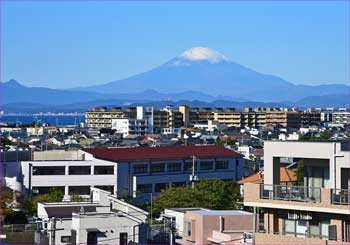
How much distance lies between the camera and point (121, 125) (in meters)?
85.7

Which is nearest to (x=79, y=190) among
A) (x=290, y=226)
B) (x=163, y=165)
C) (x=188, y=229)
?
(x=163, y=165)

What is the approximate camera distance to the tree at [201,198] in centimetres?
1890

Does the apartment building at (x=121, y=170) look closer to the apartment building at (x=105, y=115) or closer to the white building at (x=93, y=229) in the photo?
the white building at (x=93, y=229)

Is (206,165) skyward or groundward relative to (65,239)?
skyward

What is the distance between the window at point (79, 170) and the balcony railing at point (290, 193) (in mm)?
18826

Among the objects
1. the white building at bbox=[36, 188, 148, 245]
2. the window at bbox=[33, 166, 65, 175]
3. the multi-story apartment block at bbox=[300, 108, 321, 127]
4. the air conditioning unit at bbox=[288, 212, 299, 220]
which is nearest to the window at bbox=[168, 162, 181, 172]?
the window at bbox=[33, 166, 65, 175]

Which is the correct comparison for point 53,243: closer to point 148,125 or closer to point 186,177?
point 186,177

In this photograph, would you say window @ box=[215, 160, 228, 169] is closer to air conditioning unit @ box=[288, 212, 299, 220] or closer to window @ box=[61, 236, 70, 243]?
window @ box=[61, 236, 70, 243]

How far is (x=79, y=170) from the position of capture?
2686 centimetres

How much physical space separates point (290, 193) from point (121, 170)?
19.5m

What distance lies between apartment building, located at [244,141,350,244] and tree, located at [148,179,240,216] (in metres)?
9.41

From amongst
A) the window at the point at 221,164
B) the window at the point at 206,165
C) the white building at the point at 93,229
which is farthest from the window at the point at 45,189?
the white building at the point at 93,229

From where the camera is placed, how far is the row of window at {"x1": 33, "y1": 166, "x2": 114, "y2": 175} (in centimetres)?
2639

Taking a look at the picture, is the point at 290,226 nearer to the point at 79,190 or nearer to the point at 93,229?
the point at 93,229
